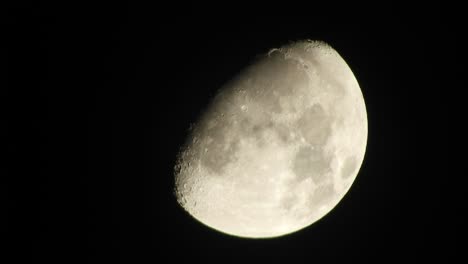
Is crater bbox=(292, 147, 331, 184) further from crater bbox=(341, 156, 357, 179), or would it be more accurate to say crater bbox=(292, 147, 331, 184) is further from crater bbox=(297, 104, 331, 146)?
crater bbox=(341, 156, 357, 179)

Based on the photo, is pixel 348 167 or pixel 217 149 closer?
pixel 217 149

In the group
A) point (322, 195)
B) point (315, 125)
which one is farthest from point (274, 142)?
point (322, 195)

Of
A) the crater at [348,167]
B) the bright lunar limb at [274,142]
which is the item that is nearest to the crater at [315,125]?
the bright lunar limb at [274,142]

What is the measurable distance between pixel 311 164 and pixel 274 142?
0.35m

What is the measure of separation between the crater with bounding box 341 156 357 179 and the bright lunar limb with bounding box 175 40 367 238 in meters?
0.01

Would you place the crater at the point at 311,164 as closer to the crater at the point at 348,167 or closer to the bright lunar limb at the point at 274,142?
the bright lunar limb at the point at 274,142

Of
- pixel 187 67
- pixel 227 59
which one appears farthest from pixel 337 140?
pixel 187 67

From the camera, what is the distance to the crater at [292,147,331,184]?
232cm

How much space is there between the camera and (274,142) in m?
2.21

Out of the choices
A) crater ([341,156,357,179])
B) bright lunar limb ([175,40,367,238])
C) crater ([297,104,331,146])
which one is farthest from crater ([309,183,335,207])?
crater ([297,104,331,146])

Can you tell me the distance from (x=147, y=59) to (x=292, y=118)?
94cm

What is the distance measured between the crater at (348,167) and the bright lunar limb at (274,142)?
0.01 m

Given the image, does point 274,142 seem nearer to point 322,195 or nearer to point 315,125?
point 315,125

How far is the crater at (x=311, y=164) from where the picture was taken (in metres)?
2.32
